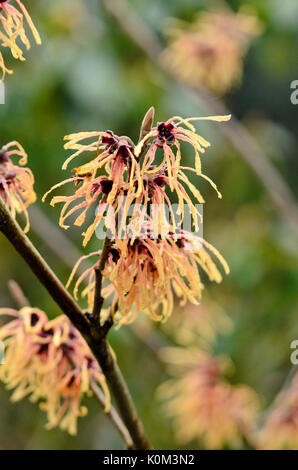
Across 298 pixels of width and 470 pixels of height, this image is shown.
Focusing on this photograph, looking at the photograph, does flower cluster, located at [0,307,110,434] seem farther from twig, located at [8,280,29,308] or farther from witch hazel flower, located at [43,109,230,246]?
witch hazel flower, located at [43,109,230,246]

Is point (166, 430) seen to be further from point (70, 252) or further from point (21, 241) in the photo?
point (21, 241)

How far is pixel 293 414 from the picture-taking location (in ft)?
3.32

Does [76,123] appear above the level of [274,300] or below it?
above

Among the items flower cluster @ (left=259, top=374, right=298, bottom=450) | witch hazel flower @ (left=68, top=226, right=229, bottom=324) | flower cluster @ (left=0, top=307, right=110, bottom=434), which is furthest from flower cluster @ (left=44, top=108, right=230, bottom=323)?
flower cluster @ (left=259, top=374, right=298, bottom=450)

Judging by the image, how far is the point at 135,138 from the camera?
1802 mm

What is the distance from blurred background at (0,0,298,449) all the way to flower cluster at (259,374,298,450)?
289 mm

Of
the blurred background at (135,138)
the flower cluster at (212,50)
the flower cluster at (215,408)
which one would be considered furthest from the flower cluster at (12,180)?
the flower cluster at (212,50)

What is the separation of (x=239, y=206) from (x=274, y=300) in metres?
0.76

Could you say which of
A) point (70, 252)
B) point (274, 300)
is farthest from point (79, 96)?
point (274, 300)

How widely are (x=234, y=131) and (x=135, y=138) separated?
1.31 feet

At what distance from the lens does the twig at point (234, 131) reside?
4.64 feet

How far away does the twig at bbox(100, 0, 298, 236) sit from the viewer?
1.41 m

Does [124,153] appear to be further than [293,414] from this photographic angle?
No

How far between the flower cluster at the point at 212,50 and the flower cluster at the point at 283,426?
3.37 ft
